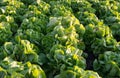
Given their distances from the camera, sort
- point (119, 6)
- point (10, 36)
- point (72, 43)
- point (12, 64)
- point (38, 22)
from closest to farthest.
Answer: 1. point (12, 64)
2. point (72, 43)
3. point (10, 36)
4. point (38, 22)
5. point (119, 6)

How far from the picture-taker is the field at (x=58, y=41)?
157 inches

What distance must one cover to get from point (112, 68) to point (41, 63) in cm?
110

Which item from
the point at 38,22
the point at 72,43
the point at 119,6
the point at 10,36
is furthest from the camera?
the point at 119,6

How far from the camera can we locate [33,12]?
6.14 meters

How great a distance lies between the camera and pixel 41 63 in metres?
4.41

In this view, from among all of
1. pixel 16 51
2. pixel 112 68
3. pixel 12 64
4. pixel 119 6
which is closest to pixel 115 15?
pixel 119 6

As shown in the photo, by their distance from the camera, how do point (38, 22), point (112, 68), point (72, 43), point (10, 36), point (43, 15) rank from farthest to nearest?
point (43, 15) → point (38, 22) → point (10, 36) → point (72, 43) → point (112, 68)

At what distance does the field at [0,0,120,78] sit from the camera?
4000 millimetres

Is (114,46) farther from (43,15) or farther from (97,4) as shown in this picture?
(97,4)

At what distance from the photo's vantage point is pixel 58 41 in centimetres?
491

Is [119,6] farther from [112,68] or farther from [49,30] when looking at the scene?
[112,68]

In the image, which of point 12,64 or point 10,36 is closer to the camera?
point 12,64

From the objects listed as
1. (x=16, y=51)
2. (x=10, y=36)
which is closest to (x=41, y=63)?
(x=16, y=51)

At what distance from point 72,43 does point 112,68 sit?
3.02 ft
